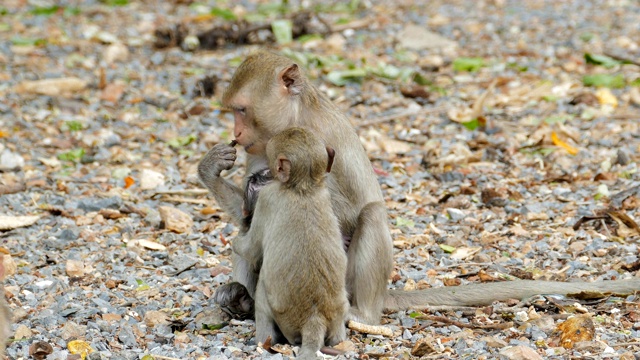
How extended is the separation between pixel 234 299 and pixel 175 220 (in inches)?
72.2

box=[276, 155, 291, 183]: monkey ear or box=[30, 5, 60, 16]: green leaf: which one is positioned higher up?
box=[276, 155, 291, 183]: monkey ear

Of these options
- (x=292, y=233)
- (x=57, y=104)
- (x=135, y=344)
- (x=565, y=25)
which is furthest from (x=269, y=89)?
(x=565, y=25)

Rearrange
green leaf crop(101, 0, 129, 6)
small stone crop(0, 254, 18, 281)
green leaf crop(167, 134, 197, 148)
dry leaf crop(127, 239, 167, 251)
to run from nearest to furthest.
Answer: small stone crop(0, 254, 18, 281)
dry leaf crop(127, 239, 167, 251)
green leaf crop(167, 134, 197, 148)
green leaf crop(101, 0, 129, 6)

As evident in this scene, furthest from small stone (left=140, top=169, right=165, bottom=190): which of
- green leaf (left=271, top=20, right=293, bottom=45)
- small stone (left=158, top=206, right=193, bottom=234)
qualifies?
green leaf (left=271, top=20, right=293, bottom=45)

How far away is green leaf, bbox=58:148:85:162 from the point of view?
874 cm

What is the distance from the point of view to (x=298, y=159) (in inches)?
194

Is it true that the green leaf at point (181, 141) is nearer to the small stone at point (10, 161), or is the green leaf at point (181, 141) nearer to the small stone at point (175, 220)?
the small stone at point (10, 161)

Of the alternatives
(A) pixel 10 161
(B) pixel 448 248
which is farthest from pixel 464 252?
(A) pixel 10 161

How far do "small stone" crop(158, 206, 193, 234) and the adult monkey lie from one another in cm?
149

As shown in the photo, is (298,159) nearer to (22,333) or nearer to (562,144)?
(22,333)

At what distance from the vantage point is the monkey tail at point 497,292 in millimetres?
5695

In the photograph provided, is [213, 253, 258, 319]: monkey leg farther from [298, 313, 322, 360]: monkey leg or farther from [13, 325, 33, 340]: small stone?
[13, 325, 33, 340]: small stone

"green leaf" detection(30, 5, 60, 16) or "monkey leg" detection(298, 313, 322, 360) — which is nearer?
"monkey leg" detection(298, 313, 322, 360)

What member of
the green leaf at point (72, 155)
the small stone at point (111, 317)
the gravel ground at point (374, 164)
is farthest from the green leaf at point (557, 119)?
the small stone at point (111, 317)
